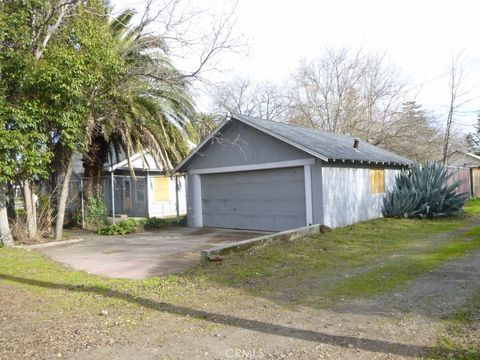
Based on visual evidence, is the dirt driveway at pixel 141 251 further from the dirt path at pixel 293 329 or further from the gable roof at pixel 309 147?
the gable roof at pixel 309 147

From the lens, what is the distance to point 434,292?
5.91 metres

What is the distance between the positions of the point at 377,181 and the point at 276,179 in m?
4.65

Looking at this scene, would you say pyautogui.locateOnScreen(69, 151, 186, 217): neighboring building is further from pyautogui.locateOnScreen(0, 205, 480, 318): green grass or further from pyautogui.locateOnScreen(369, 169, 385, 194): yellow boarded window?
pyautogui.locateOnScreen(0, 205, 480, 318): green grass

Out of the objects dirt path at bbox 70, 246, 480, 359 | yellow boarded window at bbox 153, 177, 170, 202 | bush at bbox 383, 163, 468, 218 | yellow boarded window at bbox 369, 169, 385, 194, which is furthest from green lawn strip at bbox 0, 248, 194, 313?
yellow boarded window at bbox 153, 177, 170, 202

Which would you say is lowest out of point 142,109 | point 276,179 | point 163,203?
point 163,203

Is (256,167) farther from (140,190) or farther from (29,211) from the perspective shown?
(140,190)

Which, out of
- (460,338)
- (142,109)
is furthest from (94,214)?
(460,338)

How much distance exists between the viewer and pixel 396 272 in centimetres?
719

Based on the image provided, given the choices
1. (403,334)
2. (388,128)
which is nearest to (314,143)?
(403,334)

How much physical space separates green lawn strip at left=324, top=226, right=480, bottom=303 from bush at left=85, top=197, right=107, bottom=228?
1211 cm

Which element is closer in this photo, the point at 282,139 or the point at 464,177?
the point at 282,139

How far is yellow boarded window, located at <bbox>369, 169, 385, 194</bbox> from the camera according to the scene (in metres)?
15.4

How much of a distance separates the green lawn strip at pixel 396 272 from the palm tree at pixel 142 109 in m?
9.07

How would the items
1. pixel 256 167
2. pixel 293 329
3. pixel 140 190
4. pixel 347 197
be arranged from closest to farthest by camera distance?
pixel 293 329 → pixel 347 197 → pixel 256 167 → pixel 140 190
